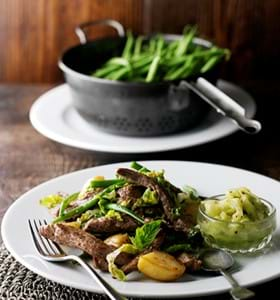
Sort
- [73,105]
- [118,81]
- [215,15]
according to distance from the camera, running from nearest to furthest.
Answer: [118,81]
[73,105]
[215,15]

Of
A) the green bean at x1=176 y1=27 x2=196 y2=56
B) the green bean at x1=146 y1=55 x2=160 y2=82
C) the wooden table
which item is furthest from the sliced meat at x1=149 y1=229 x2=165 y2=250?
the green bean at x1=176 y1=27 x2=196 y2=56

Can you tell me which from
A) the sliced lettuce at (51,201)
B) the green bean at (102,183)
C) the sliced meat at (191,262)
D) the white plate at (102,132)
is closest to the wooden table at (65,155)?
the white plate at (102,132)

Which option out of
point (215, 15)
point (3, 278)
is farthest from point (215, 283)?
point (215, 15)

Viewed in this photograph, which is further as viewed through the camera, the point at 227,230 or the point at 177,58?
the point at 177,58

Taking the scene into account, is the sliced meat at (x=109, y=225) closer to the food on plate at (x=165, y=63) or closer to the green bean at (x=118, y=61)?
the food on plate at (x=165, y=63)

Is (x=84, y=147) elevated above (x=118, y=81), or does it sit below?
below

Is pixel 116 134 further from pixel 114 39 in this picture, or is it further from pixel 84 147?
pixel 114 39
